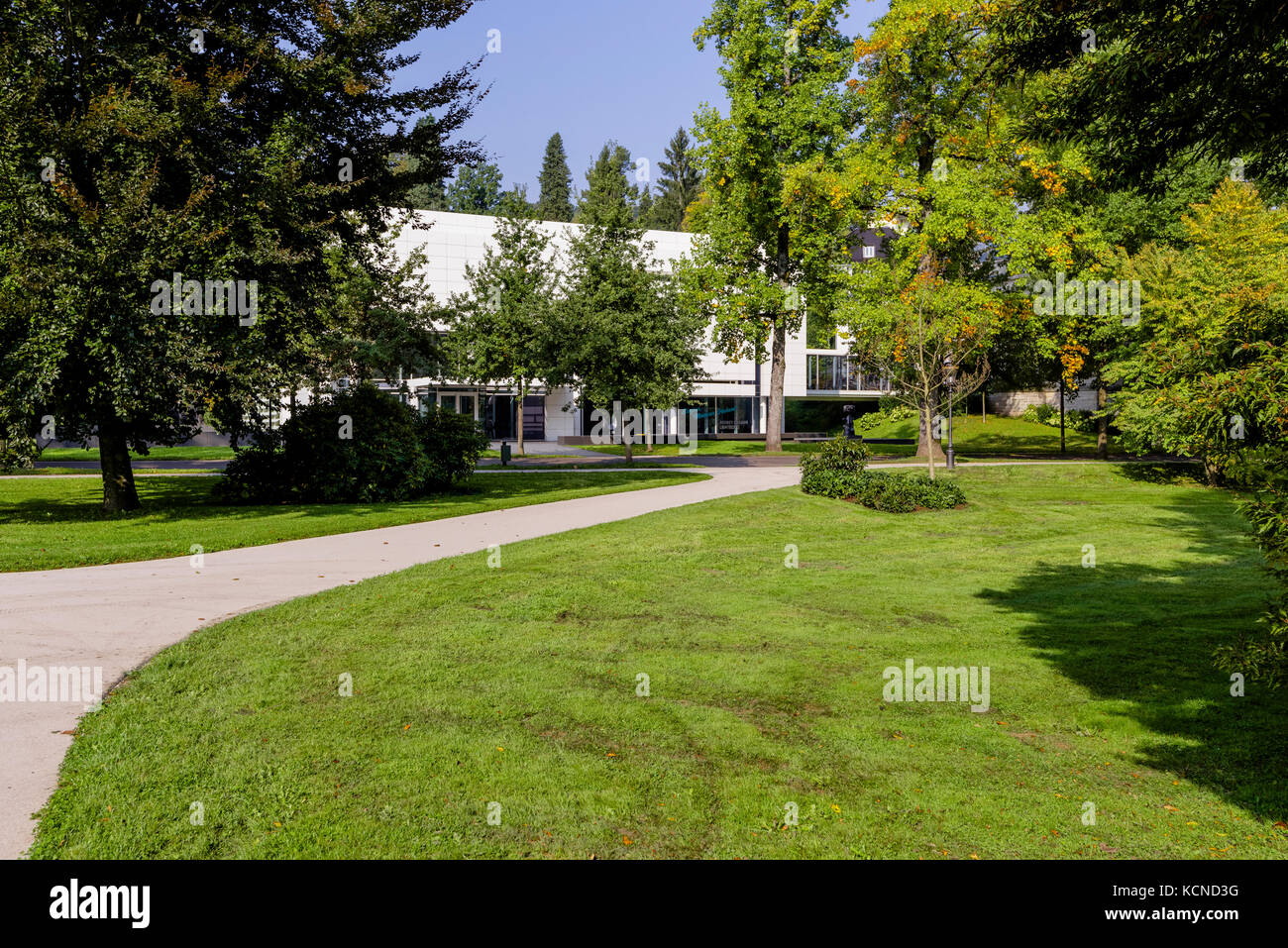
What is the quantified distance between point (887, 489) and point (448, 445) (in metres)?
10.6

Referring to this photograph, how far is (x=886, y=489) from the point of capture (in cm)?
1889

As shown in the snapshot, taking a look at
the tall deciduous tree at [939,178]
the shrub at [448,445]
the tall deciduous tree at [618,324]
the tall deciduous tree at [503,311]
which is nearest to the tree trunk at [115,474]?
the shrub at [448,445]

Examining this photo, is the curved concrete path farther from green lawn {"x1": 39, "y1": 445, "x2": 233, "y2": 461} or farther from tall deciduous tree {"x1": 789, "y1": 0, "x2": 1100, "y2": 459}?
green lawn {"x1": 39, "y1": 445, "x2": 233, "y2": 461}

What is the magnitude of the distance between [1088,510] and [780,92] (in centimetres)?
2320

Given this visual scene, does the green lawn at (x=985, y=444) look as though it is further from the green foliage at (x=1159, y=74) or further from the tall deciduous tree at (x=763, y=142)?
the green foliage at (x=1159, y=74)

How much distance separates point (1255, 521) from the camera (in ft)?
17.1

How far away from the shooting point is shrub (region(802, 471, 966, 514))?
61.6 feet

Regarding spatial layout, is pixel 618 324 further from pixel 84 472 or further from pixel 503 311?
pixel 84 472

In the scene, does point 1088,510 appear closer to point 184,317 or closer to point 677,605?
point 677,605

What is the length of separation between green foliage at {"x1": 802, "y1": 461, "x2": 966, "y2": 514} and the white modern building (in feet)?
75.8

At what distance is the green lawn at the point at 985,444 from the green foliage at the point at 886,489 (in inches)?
648

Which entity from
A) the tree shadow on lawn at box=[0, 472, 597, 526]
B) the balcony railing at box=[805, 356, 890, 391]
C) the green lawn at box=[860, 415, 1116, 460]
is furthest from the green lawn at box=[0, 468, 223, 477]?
the balcony railing at box=[805, 356, 890, 391]

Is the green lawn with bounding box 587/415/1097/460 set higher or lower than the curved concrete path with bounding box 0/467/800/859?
higher

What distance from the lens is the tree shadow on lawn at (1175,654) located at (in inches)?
231
